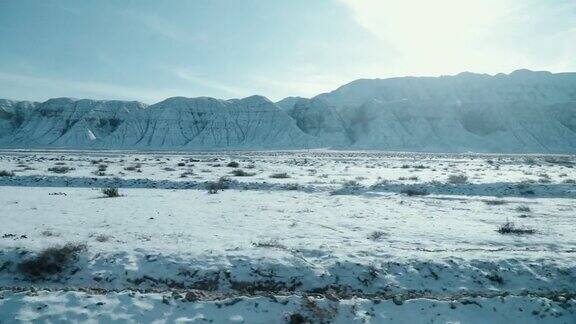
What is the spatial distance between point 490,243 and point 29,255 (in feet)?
36.9

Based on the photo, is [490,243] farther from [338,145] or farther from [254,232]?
[338,145]

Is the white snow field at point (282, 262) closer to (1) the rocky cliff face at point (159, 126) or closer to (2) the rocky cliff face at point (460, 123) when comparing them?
(1) the rocky cliff face at point (159, 126)

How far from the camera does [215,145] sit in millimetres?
110688

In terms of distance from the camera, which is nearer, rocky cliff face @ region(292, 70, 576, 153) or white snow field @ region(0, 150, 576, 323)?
white snow field @ region(0, 150, 576, 323)

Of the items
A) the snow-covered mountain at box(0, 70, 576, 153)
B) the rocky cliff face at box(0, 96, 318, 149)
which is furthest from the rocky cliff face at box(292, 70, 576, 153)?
the rocky cliff face at box(0, 96, 318, 149)

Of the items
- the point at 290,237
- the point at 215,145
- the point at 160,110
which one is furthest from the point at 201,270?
the point at 160,110

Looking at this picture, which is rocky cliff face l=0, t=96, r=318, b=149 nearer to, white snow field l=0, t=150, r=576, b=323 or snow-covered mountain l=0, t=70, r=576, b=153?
snow-covered mountain l=0, t=70, r=576, b=153

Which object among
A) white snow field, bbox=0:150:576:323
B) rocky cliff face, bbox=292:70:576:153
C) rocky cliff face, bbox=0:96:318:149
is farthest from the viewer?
rocky cliff face, bbox=0:96:318:149

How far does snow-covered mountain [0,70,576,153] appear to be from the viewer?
111188mm

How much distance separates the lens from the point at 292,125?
11825 centimetres

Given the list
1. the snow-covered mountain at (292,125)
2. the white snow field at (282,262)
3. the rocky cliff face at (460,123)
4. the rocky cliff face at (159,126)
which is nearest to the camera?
the white snow field at (282,262)

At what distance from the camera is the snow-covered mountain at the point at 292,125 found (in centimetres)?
11119

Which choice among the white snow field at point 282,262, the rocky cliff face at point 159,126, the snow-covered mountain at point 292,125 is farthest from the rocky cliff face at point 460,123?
the white snow field at point 282,262

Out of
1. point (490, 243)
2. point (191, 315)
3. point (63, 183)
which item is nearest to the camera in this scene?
point (191, 315)
